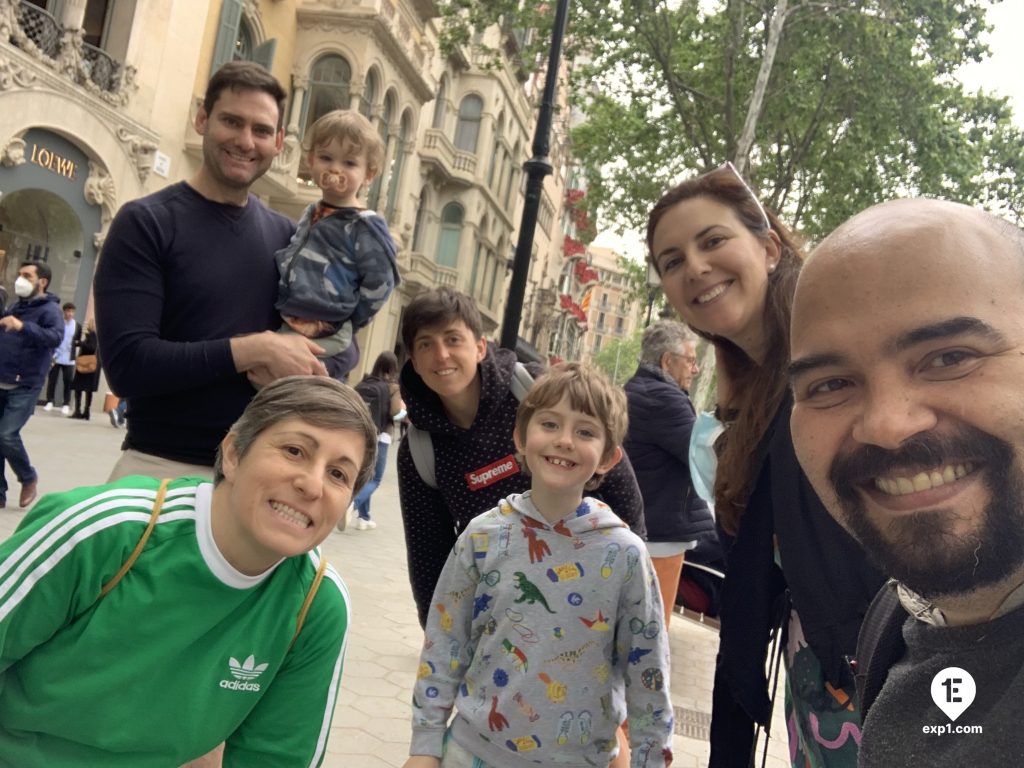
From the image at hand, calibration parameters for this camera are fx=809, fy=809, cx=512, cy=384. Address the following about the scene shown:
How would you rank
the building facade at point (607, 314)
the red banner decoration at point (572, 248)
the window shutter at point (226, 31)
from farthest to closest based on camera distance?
the building facade at point (607, 314), the red banner decoration at point (572, 248), the window shutter at point (226, 31)

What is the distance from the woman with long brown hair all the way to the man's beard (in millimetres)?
A: 668

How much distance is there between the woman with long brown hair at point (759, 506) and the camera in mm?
1623

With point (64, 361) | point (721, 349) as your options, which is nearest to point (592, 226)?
point (64, 361)

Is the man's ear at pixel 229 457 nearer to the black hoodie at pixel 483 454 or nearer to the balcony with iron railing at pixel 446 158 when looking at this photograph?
the black hoodie at pixel 483 454

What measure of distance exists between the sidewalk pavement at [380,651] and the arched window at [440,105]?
66.5 feet

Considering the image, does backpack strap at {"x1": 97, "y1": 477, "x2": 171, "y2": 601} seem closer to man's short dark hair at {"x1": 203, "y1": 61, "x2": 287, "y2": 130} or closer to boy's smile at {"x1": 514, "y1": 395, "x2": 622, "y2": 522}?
boy's smile at {"x1": 514, "y1": 395, "x2": 622, "y2": 522}

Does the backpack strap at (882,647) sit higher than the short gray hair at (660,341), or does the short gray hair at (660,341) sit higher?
the short gray hair at (660,341)

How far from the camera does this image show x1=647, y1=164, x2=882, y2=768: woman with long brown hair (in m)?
1.62

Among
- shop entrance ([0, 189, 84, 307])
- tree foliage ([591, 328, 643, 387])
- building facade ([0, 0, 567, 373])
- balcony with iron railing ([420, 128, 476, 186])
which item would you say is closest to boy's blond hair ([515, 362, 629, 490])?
building facade ([0, 0, 567, 373])

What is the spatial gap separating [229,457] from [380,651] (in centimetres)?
340

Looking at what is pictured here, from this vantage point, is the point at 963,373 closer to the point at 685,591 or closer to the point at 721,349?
the point at 721,349

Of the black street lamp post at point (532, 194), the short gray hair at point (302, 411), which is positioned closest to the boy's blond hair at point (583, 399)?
the short gray hair at point (302, 411)

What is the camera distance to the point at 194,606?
80.7 inches

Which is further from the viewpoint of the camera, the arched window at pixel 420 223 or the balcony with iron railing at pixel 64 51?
the arched window at pixel 420 223
